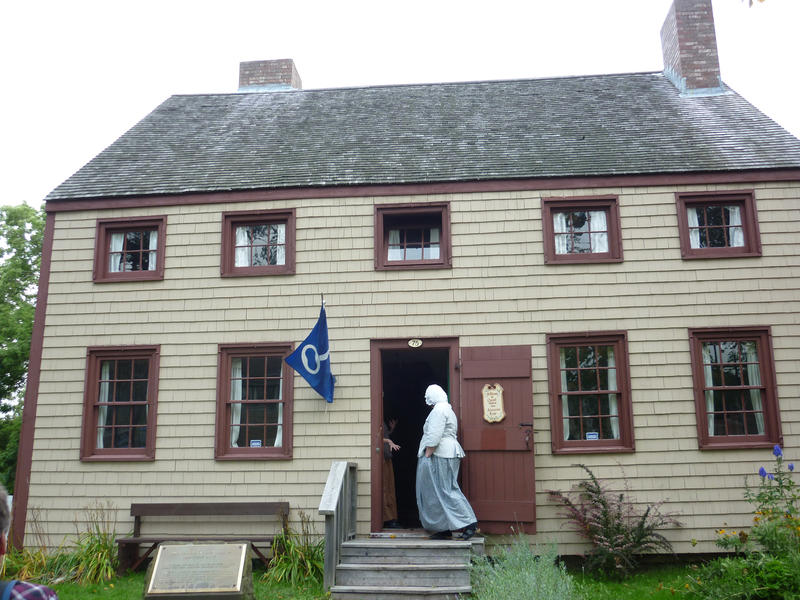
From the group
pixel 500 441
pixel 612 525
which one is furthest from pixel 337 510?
pixel 612 525

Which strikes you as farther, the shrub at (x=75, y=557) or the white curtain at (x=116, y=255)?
the white curtain at (x=116, y=255)

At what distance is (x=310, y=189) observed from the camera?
11.1m

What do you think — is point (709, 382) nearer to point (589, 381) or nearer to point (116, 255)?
point (589, 381)

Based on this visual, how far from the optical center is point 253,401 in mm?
10547

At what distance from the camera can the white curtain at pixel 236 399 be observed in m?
10.5

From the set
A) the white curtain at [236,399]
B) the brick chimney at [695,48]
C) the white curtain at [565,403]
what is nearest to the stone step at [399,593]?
the white curtain at [565,403]

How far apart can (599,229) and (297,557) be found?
19.8ft

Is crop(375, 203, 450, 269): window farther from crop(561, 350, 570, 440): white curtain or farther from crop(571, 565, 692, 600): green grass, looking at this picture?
crop(571, 565, 692, 600): green grass

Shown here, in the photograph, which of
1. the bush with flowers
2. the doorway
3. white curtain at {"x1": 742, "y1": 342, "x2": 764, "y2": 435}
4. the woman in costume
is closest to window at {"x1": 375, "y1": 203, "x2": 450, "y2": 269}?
the doorway

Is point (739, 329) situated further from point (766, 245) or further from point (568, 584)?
point (568, 584)

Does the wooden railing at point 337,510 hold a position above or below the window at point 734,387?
below

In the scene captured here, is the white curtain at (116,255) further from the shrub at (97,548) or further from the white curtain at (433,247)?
the white curtain at (433,247)

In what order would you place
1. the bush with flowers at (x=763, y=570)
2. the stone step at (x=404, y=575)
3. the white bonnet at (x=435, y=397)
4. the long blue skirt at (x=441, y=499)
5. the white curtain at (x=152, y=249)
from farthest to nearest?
1. the white curtain at (x=152, y=249)
2. the white bonnet at (x=435, y=397)
3. the long blue skirt at (x=441, y=499)
4. the stone step at (x=404, y=575)
5. the bush with flowers at (x=763, y=570)

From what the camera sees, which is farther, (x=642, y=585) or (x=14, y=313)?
(x=14, y=313)
